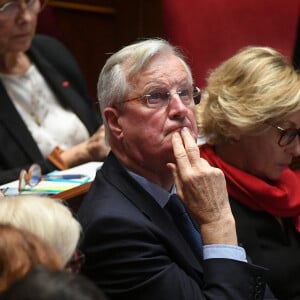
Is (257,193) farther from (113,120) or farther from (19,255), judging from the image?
(19,255)

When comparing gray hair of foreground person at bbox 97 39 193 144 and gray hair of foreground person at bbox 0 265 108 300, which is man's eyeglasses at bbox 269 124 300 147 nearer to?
gray hair of foreground person at bbox 97 39 193 144

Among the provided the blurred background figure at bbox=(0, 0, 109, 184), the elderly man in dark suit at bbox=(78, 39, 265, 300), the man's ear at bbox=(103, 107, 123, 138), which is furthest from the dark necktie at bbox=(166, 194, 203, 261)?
the blurred background figure at bbox=(0, 0, 109, 184)

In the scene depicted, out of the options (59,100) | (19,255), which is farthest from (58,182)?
(19,255)

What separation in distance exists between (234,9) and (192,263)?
147 centimetres

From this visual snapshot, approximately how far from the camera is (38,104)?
237 centimetres

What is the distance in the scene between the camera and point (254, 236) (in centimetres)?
172

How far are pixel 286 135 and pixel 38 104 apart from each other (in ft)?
3.29

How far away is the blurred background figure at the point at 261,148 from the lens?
172 centimetres

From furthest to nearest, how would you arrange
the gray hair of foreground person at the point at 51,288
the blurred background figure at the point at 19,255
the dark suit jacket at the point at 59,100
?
the dark suit jacket at the point at 59,100, the blurred background figure at the point at 19,255, the gray hair of foreground person at the point at 51,288

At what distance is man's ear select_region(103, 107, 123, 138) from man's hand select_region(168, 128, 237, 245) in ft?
0.47

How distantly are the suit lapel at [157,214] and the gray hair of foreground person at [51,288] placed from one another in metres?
0.61

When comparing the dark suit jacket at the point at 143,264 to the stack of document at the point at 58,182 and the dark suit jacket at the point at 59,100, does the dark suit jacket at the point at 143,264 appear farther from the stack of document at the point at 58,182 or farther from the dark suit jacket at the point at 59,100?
the dark suit jacket at the point at 59,100

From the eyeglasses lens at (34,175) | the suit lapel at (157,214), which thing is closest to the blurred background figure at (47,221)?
the suit lapel at (157,214)

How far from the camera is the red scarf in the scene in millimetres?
1761
